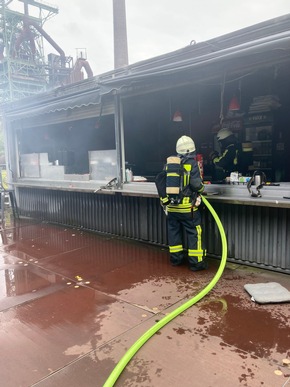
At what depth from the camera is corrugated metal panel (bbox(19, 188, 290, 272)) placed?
4191mm

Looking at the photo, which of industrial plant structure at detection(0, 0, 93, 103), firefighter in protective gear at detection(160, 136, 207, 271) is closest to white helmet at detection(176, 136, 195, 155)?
firefighter in protective gear at detection(160, 136, 207, 271)

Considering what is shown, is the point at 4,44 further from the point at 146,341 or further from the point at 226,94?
the point at 146,341

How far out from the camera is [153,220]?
567 cm

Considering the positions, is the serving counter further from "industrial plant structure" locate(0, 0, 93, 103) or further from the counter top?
"industrial plant structure" locate(0, 0, 93, 103)

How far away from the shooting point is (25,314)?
3.44 meters

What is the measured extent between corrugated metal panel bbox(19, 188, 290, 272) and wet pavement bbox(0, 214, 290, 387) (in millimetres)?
260

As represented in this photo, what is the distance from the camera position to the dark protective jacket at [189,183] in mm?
4211

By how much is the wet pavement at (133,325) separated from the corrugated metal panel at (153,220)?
260mm

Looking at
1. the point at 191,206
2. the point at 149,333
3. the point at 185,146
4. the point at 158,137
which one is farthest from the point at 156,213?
the point at 158,137

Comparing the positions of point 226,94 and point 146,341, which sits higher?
point 226,94

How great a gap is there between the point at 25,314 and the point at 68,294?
1.89ft

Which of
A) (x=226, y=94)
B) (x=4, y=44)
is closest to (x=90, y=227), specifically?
(x=226, y=94)

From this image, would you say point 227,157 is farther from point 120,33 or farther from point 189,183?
point 120,33

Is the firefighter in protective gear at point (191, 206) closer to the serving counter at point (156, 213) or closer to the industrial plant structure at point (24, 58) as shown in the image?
the serving counter at point (156, 213)
